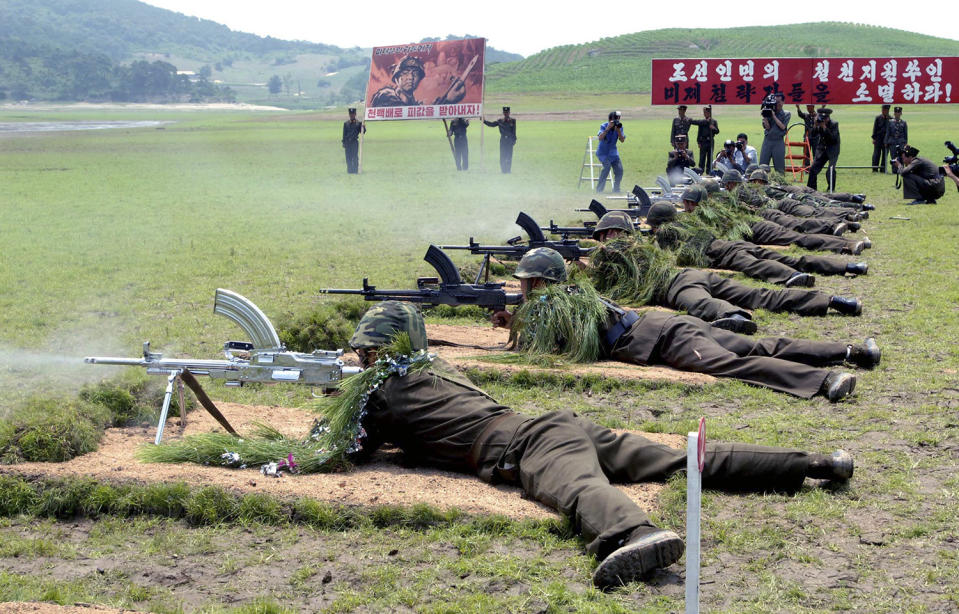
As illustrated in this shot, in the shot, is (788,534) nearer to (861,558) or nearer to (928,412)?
(861,558)

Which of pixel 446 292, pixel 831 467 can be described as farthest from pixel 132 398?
pixel 831 467

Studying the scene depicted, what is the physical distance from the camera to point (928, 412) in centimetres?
685

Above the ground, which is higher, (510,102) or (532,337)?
(510,102)

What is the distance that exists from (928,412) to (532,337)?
333cm

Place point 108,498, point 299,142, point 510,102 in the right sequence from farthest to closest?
point 510,102 < point 299,142 < point 108,498

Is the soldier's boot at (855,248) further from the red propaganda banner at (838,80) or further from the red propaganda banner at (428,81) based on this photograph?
the red propaganda banner at (428,81)

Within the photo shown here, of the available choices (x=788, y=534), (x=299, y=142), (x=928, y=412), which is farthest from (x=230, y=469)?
(x=299, y=142)

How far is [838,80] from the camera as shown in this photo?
2812cm

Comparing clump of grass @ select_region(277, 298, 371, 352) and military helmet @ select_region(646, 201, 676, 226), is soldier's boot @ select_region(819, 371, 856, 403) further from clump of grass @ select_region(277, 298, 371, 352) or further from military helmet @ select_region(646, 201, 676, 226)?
military helmet @ select_region(646, 201, 676, 226)

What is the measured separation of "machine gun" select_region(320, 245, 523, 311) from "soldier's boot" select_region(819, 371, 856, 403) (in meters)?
2.96

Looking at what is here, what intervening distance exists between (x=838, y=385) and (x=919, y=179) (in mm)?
16072

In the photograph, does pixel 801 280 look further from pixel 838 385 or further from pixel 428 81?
pixel 428 81

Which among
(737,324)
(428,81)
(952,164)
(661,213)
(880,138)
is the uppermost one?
(428,81)

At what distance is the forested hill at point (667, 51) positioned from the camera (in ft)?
338
